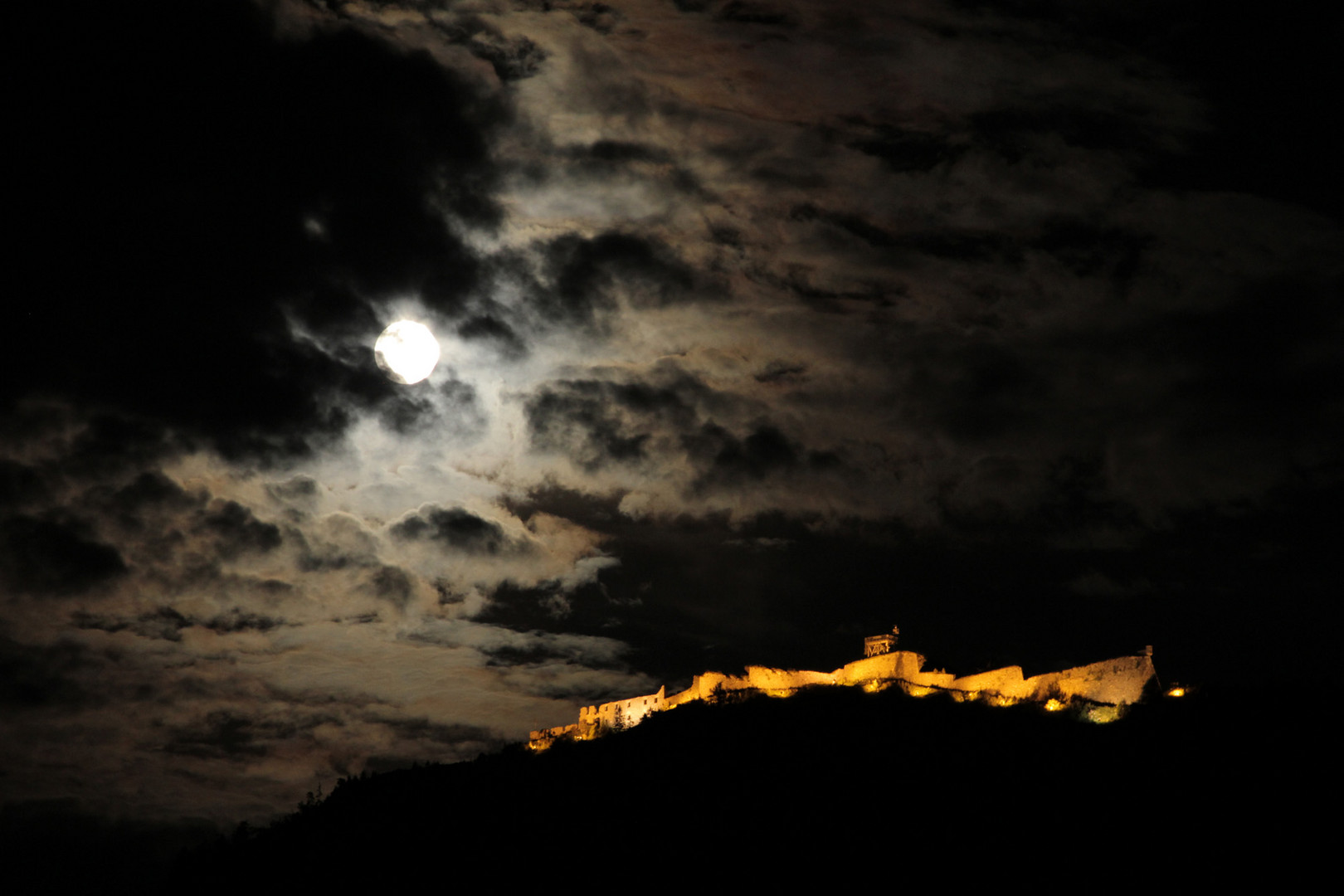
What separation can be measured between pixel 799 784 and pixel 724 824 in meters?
5.28

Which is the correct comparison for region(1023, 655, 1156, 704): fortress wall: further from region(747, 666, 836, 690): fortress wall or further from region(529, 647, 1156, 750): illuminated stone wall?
region(747, 666, 836, 690): fortress wall

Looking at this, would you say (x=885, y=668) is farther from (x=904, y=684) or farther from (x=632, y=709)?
(x=632, y=709)

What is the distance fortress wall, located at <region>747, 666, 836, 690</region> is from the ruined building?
0.06 metres

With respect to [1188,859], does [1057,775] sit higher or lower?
higher

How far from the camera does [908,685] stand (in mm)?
80188

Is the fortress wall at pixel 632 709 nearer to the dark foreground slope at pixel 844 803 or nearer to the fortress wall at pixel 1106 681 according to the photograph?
the dark foreground slope at pixel 844 803

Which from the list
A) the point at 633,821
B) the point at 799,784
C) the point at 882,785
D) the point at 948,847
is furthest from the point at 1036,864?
the point at 633,821

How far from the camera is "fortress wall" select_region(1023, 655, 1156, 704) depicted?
231ft

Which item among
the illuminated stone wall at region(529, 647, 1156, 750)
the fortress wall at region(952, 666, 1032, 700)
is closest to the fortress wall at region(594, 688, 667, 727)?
the illuminated stone wall at region(529, 647, 1156, 750)

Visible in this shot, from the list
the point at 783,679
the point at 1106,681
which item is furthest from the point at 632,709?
the point at 1106,681

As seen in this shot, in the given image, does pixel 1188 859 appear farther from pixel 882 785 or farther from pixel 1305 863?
pixel 882 785

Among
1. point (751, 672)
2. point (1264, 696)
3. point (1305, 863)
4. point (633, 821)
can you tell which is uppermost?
point (751, 672)

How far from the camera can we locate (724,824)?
67.7 m

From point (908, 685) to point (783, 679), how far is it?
940 cm
